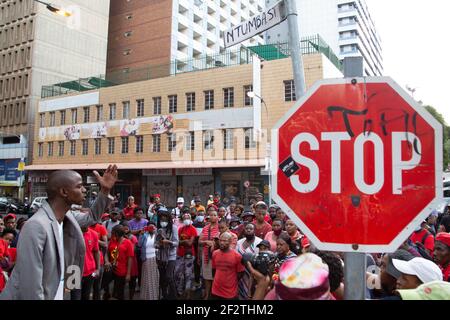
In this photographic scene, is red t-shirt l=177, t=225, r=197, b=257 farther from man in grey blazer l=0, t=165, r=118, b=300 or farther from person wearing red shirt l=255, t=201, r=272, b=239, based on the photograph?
man in grey blazer l=0, t=165, r=118, b=300

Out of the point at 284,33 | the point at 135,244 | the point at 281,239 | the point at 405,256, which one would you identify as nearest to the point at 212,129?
the point at 135,244

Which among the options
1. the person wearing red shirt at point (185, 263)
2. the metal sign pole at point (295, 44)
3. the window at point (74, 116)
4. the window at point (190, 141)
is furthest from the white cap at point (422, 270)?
the window at point (74, 116)

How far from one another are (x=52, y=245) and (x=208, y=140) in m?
24.1

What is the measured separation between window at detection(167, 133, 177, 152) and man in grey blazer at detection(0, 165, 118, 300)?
25059 millimetres

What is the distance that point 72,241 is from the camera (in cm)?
245

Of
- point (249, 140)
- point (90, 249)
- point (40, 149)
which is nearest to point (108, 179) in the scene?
point (90, 249)

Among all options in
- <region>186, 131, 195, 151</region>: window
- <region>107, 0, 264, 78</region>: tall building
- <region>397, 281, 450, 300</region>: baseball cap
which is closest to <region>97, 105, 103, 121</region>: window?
<region>186, 131, 195, 151</region>: window

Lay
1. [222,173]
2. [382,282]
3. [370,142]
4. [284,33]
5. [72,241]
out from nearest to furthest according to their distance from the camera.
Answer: [370,142] → [72,241] → [382,282] → [222,173] → [284,33]

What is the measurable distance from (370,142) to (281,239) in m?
4.15

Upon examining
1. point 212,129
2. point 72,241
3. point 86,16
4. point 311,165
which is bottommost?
point 72,241

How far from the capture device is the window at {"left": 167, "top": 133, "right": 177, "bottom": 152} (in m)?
27.7
